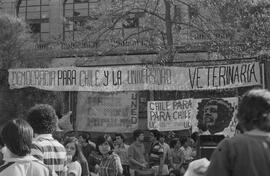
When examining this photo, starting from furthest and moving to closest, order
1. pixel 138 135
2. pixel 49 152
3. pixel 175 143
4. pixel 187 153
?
1. pixel 175 143
2. pixel 187 153
3. pixel 138 135
4. pixel 49 152

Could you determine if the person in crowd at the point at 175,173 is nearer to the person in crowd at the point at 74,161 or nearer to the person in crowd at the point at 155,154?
the person in crowd at the point at 155,154

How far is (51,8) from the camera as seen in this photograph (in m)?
32.9

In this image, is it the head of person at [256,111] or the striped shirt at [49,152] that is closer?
the head of person at [256,111]

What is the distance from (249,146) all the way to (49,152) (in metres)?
2.07

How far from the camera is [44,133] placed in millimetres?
4074

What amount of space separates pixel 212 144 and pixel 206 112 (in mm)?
5732

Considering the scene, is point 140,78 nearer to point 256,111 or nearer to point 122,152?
point 122,152

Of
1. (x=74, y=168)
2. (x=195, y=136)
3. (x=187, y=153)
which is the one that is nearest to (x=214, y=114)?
(x=195, y=136)

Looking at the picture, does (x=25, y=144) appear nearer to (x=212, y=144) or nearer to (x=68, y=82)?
(x=212, y=144)

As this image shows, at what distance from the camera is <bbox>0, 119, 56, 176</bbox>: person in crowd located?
10.8 ft

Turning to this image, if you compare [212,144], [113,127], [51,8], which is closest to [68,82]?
[113,127]

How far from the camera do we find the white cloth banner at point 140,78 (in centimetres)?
984

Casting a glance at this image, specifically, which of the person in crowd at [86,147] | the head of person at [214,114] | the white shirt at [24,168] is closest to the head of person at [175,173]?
the head of person at [214,114]

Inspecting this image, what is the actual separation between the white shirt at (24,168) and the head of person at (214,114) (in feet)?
22.1
